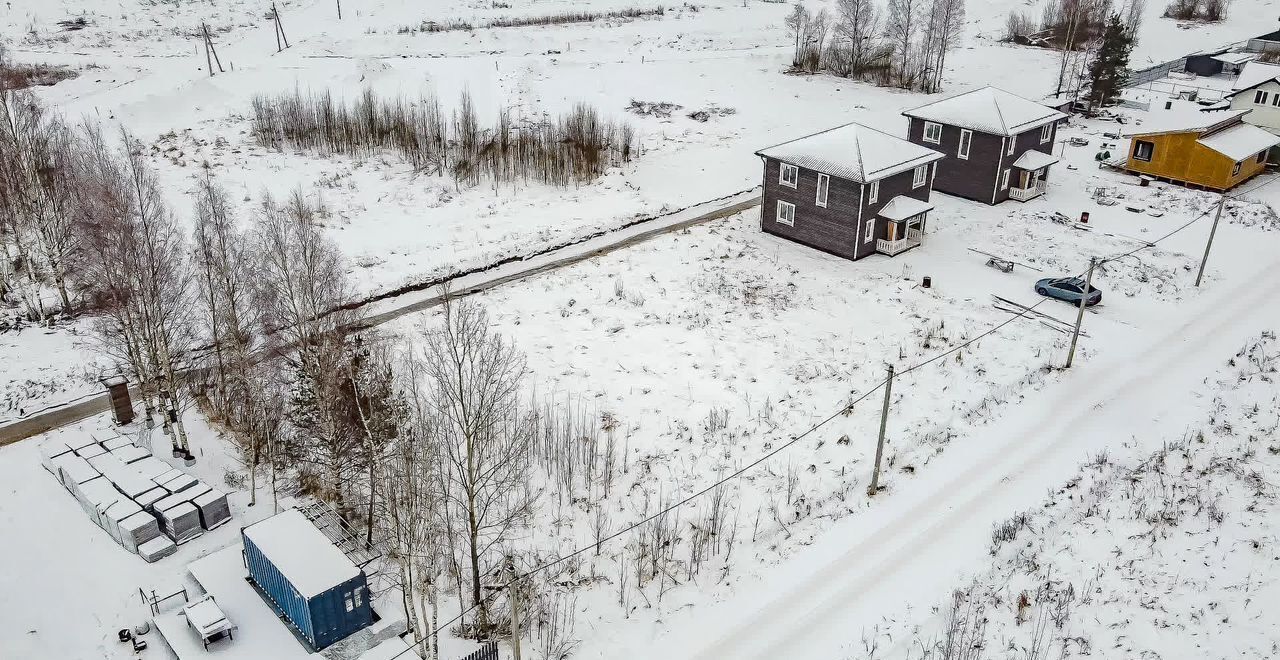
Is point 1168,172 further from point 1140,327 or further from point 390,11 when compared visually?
point 390,11

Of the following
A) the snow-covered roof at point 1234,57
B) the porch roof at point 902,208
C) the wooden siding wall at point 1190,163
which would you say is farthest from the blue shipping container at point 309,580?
the snow-covered roof at point 1234,57

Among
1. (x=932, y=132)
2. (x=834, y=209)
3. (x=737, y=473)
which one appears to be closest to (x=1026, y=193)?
(x=932, y=132)

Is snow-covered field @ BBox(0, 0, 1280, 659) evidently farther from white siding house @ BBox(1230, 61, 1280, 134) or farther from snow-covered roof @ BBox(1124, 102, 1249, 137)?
white siding house @ BBox(1230, 61, 1280, 134)

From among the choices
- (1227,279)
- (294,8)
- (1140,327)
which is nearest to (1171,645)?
(1140,327)

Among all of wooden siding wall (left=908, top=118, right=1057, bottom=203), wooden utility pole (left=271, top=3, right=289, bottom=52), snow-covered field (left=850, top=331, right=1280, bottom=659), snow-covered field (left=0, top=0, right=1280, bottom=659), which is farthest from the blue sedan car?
wooden utility pole (left=271, top=3, right=289, bottom=52)

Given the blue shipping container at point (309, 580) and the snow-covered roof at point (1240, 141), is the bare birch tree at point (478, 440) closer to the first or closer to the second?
the blue shipping container at point (309, 580)

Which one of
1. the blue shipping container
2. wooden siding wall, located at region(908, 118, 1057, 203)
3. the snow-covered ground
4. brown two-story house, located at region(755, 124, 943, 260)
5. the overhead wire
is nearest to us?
the blue shipping container
